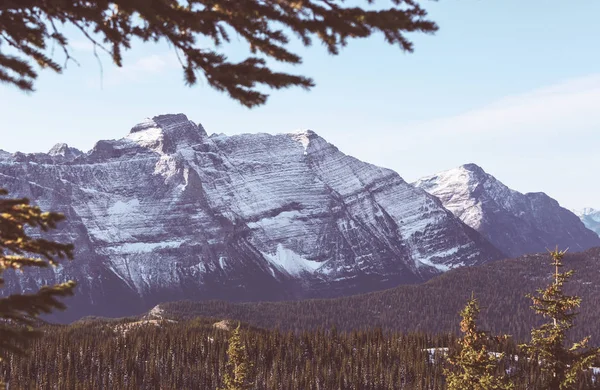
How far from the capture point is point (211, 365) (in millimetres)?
180500

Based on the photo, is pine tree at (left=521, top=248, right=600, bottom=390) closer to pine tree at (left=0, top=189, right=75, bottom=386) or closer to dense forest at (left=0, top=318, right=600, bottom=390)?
pine tree at (left=0, top=189, right=75, bottom=386)

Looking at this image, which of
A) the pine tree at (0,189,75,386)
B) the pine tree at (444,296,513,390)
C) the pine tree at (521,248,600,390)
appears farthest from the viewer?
the pine tree at (444,296,513,390)

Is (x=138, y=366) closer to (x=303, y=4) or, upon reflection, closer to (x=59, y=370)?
(x=59, y=370)

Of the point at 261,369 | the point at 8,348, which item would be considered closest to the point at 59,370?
the point at 261,369

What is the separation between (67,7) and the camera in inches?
364

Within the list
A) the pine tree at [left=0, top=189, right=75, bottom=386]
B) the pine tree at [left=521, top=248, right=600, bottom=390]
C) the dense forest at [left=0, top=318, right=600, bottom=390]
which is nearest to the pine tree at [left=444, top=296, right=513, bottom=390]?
the pine tree at [left=521, top=248, right=600, bottom=390]

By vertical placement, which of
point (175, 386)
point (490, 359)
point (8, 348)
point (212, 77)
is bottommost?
point (175, 386)

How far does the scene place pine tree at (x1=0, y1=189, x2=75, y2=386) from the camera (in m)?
9.61

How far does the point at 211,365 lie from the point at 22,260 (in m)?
177

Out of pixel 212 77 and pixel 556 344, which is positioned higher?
pixel 212 77

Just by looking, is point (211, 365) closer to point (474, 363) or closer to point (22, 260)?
point (474, 363)

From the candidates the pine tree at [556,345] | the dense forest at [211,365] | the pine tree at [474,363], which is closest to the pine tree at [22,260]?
the pine tree at [556,345]

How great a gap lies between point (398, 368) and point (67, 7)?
18497 cm

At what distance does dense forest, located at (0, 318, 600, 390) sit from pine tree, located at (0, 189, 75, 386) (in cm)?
15095
